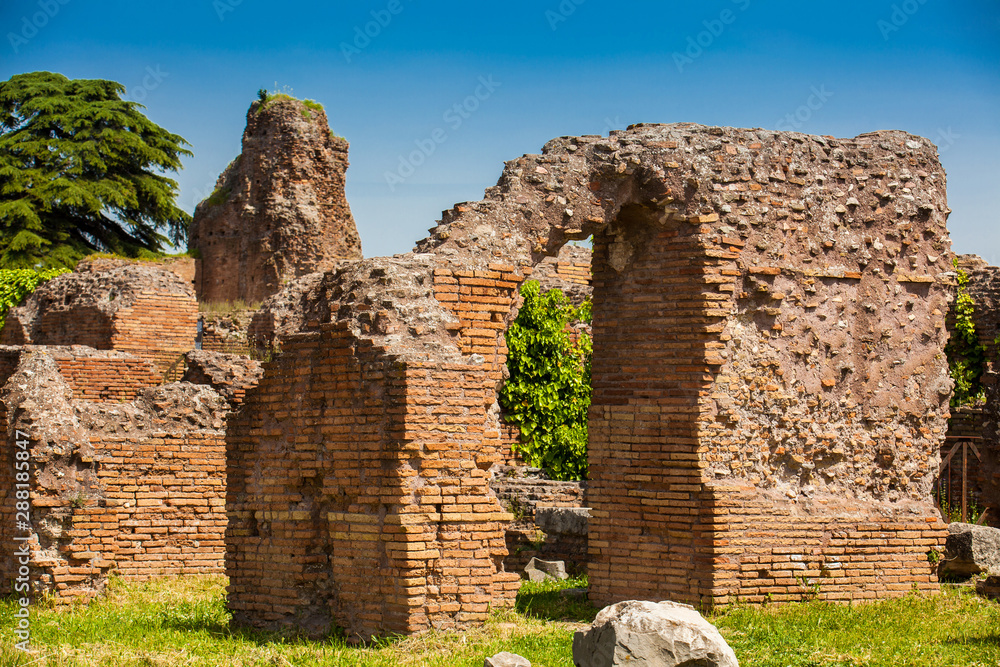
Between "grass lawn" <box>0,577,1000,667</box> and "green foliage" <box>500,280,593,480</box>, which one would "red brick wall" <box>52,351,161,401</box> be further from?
"grass lawn" <box>0,577,1000,667</box>

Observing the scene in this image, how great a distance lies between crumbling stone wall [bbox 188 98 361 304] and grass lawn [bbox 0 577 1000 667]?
16458 millimetres

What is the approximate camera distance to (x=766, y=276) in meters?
9.45

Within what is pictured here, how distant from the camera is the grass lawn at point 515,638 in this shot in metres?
7.08

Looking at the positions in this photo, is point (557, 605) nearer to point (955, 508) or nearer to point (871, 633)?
point (871, 633)

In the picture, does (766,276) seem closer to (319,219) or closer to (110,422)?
(110,422)

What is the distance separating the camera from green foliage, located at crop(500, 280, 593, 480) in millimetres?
15883

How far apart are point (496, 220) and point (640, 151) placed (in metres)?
1.47

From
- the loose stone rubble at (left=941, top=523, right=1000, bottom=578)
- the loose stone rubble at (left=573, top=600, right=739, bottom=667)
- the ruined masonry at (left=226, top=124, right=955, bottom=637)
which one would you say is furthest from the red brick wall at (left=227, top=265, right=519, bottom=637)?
the loose stone rubble at (left=941, top=523, right=1000, bottom=578)

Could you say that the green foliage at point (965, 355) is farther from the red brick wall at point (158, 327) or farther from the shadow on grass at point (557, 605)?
the red brick wall at point (158, 327)

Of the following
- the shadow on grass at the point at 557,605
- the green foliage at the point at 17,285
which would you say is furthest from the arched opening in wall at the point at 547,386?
the green foliage at the point at 17,285

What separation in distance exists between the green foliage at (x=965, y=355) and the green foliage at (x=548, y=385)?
5151 millimetres

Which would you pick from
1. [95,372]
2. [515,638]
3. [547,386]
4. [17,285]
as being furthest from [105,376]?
[515,638]

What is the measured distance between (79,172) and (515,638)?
79.7 feet

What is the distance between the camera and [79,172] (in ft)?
92.7
